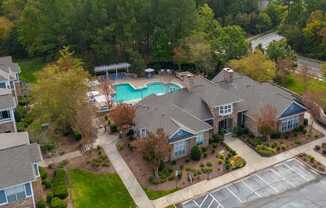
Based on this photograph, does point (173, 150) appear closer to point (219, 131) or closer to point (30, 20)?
point (219, 131)

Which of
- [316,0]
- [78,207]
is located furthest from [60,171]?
[316,0]

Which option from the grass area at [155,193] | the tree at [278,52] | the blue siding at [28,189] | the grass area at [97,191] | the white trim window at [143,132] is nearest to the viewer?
the blue siding at [28,189]

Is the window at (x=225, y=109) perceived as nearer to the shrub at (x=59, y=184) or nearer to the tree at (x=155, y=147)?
the tree at (x=155, y=147)

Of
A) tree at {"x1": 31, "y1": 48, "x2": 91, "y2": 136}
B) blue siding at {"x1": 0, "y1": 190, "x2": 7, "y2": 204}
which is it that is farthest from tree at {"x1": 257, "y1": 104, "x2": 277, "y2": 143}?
blue siding at {"x1": 0, "y1": 190, "x2": 7, "y2": 204}

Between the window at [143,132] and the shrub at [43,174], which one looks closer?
the shrub at [43,174]

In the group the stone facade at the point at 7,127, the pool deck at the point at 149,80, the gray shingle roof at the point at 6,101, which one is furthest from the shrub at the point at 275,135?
the stone facade at the point at 7,127

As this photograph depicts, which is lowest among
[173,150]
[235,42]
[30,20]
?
[173,150]
